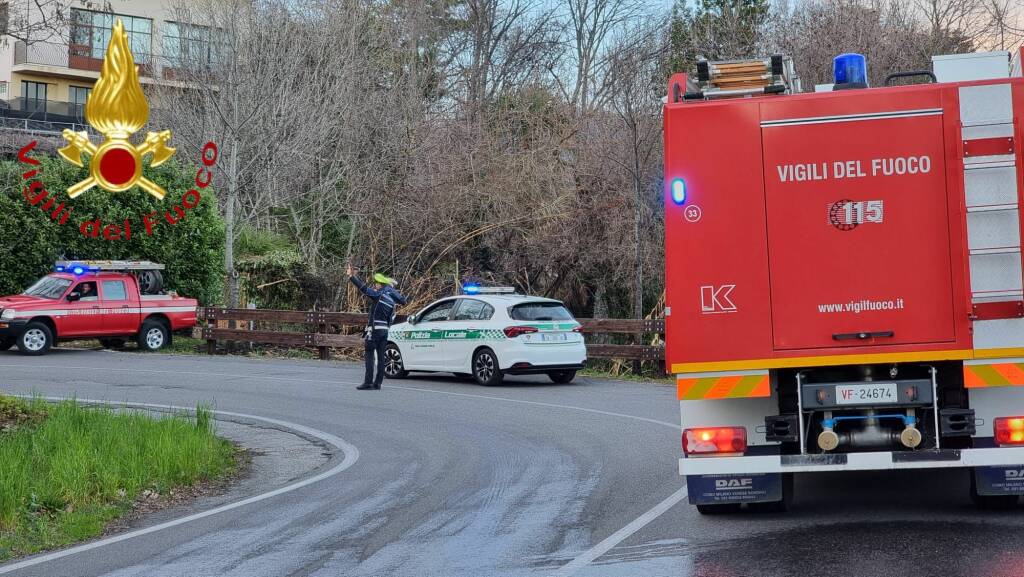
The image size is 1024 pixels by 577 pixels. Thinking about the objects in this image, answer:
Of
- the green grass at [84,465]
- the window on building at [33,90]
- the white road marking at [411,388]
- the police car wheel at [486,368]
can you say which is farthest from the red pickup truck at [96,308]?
the window on building at [33,90]

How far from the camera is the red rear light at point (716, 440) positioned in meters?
8.23

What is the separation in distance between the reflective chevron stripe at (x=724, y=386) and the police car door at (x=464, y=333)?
12212 millimetres

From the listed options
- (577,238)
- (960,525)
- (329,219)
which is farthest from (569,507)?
(329,219)

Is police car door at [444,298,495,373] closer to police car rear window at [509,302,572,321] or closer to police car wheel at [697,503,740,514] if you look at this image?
police car rear window at [509,302,572,321]

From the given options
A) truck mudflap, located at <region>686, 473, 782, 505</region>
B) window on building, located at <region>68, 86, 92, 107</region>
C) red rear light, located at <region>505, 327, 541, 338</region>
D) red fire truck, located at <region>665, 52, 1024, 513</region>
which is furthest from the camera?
window on building, located at <region>68, 86, 92, 107</region>

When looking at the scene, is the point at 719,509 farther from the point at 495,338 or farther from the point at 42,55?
the point at 42,55

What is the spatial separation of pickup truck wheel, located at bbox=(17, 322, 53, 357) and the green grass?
1197 cm

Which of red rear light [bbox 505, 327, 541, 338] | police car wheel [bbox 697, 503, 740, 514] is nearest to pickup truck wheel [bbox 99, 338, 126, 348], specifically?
red rear light [bbox 505, 327, 541, 338]

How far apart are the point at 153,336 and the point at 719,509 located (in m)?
20.6

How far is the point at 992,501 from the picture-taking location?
8.33 metres

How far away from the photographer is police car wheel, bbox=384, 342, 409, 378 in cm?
2161

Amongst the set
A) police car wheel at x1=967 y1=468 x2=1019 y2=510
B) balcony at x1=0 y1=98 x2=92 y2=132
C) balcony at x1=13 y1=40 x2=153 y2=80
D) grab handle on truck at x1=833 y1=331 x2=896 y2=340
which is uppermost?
balcony at x1=13 y1=40 x2=153 y2=80

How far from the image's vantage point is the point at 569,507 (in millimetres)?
9273

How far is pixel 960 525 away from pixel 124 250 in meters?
24.5
